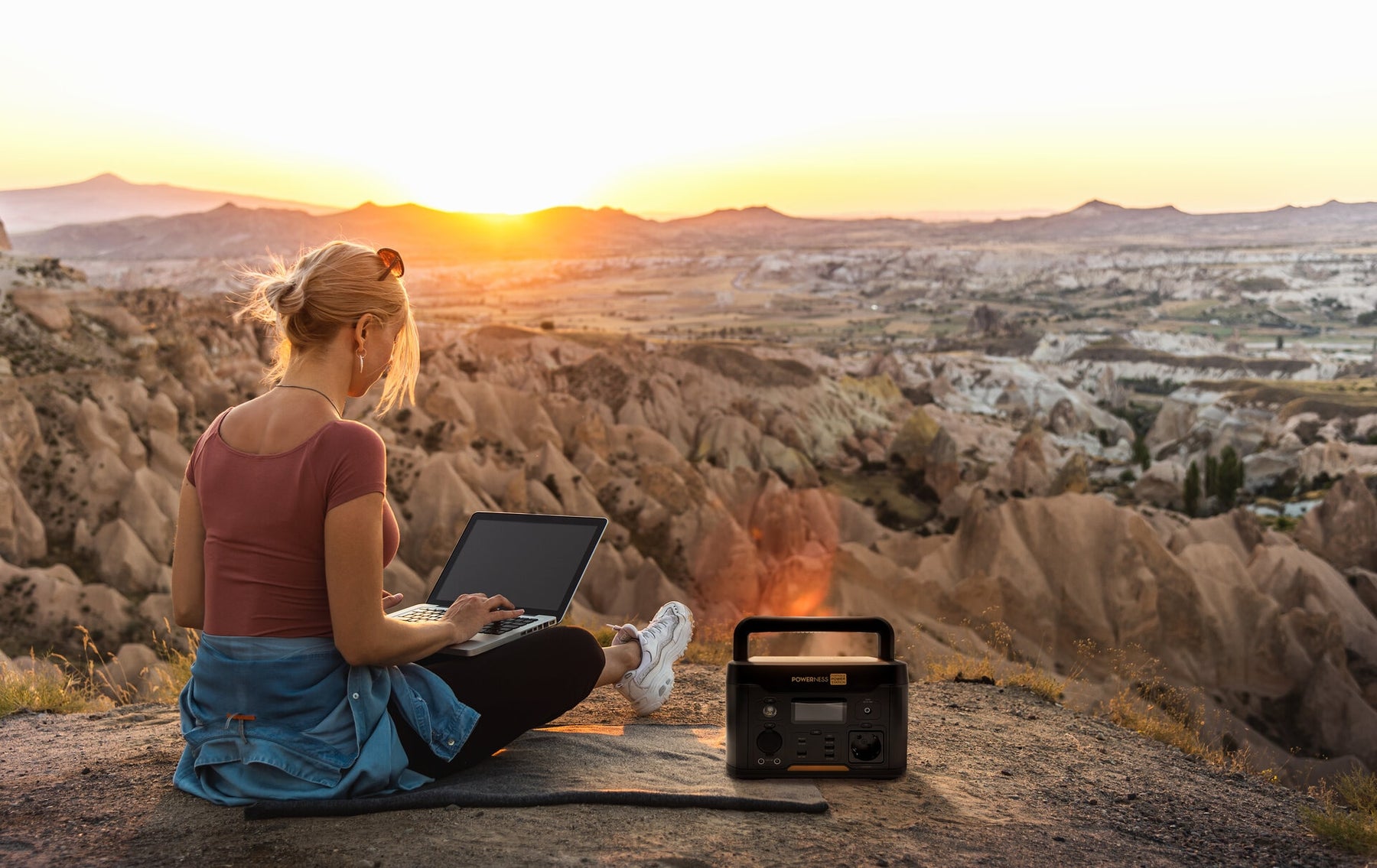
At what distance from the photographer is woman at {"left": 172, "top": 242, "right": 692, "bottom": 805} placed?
8.07 feet

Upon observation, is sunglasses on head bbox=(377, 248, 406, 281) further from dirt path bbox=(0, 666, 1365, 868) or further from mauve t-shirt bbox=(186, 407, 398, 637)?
dirt path bbox=(0, 666, 1365, 868)

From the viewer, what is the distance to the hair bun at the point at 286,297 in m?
2.52

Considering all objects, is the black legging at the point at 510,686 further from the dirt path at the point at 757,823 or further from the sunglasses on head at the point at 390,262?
the sunglasses on head at the point at 390,262

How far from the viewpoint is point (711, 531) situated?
23.6 m

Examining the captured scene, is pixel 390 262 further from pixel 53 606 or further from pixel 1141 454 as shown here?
pixel 1141 454

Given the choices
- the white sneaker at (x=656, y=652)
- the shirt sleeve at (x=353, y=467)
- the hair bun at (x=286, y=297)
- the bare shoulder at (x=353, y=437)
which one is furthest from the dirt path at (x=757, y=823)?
the hair bun at (x=286, y=297)

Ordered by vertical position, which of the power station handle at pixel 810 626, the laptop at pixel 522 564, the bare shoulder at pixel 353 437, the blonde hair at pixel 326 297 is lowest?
the power station handle at pixel 810 626

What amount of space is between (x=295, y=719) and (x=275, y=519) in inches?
22.1

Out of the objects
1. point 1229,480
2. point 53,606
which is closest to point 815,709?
point 53,606

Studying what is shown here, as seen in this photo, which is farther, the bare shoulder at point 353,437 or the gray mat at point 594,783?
the gray mat at point 594,783

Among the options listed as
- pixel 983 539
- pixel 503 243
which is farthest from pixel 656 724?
pixel 503 243

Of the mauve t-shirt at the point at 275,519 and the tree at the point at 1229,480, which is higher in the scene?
the mauve t-shirt at the point at 275,519

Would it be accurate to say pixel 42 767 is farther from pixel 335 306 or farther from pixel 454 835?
pixel 335 306

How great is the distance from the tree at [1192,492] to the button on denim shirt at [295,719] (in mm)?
36695
